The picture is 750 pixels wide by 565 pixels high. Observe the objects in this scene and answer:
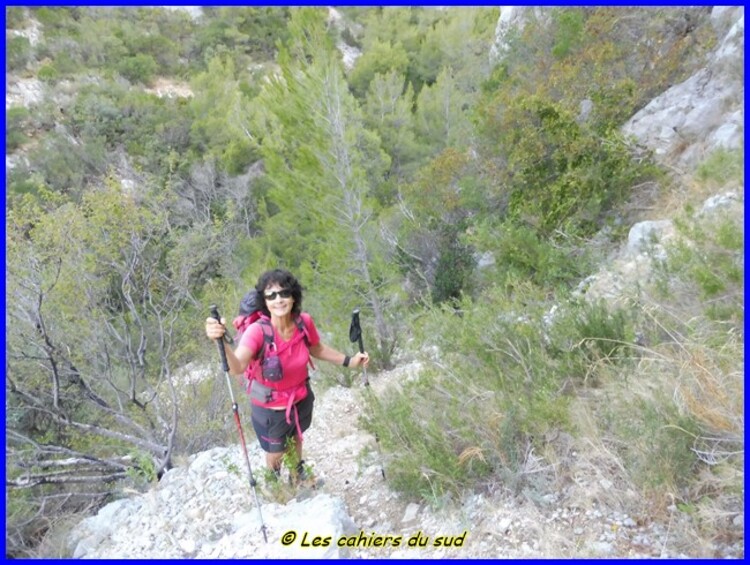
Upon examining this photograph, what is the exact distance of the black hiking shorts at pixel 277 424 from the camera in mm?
2912

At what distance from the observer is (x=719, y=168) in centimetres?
606

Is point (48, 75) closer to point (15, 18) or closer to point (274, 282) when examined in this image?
point (15, 18)

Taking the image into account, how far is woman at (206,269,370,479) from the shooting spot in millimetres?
2684

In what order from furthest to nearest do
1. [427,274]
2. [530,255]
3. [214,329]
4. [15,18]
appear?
[15,18], [427,274], [530,255], [214,329]

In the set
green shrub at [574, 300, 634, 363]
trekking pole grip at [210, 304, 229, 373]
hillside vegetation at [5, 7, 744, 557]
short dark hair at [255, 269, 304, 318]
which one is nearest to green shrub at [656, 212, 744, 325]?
hillside vegetation at [5, 7, 744, 557]

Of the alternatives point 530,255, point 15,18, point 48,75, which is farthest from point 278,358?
point 15,18

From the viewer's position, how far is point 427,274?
1098 cm

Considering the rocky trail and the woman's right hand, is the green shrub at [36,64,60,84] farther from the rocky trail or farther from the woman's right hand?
the woman's right hand

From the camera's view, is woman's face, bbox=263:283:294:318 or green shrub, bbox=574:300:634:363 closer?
woman's face, bbox=263:283:294:318

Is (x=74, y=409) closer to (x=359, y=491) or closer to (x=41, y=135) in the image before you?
(x=359, y=491)

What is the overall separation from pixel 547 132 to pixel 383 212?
4.66 meters

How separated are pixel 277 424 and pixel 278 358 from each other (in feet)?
1.57

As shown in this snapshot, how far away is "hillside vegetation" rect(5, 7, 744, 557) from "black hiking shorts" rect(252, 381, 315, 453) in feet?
1.63

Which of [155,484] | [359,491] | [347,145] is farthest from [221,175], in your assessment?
[359,491]
